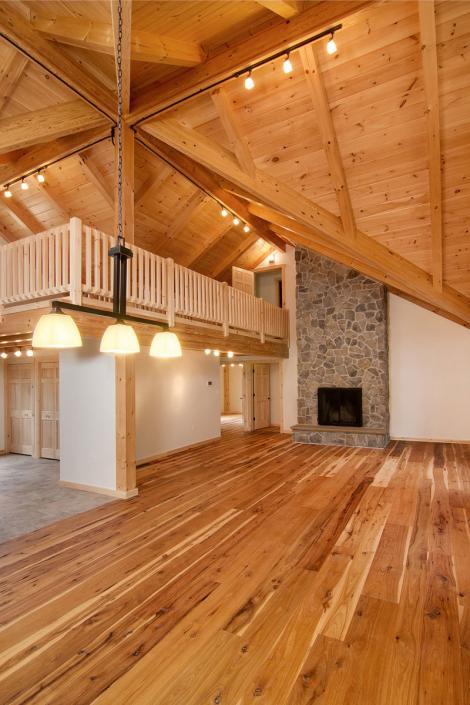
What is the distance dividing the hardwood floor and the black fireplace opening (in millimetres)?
3442

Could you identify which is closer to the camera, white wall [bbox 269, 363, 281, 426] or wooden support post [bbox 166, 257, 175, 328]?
wooden support post [bbox 166, 257, 175, 328]

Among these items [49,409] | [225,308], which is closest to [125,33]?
[225,308]

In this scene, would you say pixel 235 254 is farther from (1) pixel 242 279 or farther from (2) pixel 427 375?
(2) pixel 427 375

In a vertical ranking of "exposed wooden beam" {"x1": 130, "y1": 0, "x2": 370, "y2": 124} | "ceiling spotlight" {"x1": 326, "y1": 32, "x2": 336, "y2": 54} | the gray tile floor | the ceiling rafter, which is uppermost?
"exposed wooden beam" {"x1": 130, "y1": 0, "x2": 370, "y2": 124}

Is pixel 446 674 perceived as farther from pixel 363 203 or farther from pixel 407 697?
pixel 363 203

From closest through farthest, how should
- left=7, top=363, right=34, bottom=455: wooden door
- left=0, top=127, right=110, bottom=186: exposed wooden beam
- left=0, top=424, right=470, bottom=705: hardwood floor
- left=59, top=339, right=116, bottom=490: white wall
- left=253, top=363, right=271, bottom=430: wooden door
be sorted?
left=0, top=424, right=470, bottom=705: hardwood floor < left=59, top=339, right=116, bottom=490: white wall < left=0, top=127, right=110, bottom=186: exposed wooden beam < left=7, top=363, right=34, bottom=455: wooden door < left=253, top=363, right=271, bottom=430: wooden door

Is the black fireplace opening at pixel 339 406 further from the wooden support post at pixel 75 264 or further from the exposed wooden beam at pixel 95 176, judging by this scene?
the wooden support post at pixel 75 264

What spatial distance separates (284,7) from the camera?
122 inches

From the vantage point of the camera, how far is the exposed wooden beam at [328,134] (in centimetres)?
332

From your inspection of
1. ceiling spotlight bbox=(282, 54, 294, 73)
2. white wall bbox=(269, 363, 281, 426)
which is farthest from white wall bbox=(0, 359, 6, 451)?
ceiling spotlight bbox=(282, 54, 294, 73)

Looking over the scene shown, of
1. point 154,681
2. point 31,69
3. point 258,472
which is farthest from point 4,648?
point 31,69

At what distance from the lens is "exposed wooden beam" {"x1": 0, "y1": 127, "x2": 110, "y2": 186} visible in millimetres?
5188

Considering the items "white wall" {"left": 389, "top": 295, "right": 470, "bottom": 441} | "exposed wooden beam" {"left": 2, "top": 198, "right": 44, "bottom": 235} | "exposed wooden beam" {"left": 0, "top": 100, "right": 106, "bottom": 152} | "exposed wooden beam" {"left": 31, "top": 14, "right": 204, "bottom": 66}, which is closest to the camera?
"exposed wooden beam" {"left": 31, "top": 14, "right": 204, "bottom": 66}

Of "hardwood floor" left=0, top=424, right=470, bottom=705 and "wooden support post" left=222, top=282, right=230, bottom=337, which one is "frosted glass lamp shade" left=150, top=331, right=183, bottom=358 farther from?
"wooden support post" left=222, top=282, right=230, bottom=337
